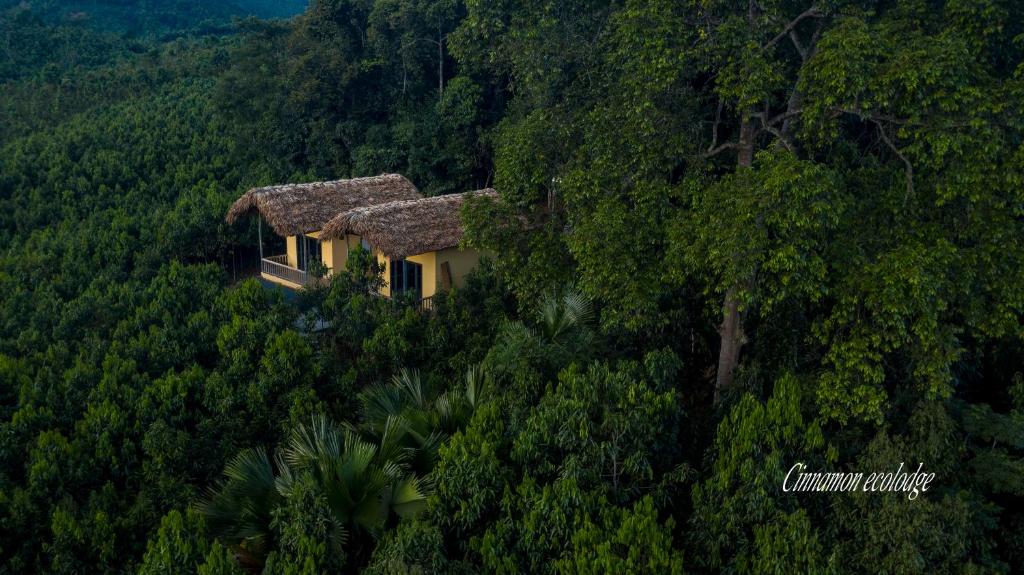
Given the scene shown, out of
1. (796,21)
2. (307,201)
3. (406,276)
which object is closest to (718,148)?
(796,21)

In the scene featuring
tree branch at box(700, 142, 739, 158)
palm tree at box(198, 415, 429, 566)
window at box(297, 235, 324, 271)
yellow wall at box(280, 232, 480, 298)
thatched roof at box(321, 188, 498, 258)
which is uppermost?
tree branch at box(700, 142, 739, 158)

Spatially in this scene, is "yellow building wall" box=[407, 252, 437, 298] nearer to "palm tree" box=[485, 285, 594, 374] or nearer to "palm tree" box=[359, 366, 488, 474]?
"palm tree" box=[485, 285, 594, 374]

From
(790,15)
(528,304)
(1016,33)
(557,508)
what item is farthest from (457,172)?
(557,508)

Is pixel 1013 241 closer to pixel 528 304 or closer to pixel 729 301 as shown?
pixel 729 301

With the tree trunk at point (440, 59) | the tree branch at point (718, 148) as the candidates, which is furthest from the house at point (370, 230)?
the tree trunk at point (440, 59)

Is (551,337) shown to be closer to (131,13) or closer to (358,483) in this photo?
(358,483)

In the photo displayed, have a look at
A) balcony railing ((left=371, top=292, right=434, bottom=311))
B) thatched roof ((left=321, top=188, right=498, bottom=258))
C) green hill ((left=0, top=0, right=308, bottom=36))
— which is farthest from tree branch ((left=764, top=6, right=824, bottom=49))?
green hill ((left=0, top=0, right=308, bottom=36))
